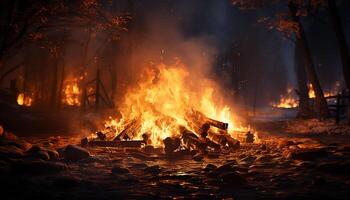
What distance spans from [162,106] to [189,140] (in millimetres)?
3476

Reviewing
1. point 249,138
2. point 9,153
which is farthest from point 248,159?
point 9,153

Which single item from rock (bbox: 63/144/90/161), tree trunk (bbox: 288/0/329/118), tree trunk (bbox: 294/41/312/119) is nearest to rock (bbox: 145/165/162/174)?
rock (bbox: 63/144/90/161)

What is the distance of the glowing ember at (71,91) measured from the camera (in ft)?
131

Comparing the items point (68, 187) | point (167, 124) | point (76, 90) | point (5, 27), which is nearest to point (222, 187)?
point (68, 187)

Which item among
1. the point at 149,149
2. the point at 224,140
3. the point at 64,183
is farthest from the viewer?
the point at 224,140

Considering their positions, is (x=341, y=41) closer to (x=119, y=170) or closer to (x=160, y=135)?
(x=160, y=135)

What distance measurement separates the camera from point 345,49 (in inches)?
686

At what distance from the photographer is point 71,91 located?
133ft

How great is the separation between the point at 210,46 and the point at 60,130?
14225 millimetres

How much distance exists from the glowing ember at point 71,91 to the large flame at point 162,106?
24913 millimetres

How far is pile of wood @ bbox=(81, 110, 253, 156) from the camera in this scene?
459 inches

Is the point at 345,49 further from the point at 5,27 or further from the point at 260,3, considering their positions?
the point at 5,27

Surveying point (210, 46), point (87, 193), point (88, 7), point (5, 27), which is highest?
point (210, 46)

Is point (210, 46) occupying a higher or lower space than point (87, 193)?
higher
